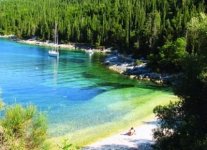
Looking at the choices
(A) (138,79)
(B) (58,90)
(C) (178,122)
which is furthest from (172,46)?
(C) (178,122)

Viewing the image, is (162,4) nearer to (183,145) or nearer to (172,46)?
(172,46)

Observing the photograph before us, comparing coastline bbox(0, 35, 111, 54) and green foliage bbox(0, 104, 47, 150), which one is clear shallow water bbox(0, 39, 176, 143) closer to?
green foliage bbox(0, 104, 47, 150)

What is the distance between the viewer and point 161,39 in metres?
117

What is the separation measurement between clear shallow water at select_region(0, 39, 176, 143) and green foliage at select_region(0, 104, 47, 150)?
80.7ft

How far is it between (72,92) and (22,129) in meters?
56.0

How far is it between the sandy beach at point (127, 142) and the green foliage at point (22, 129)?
1967 centimetres

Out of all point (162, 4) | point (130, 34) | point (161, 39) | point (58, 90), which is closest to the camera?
point (58, 90)

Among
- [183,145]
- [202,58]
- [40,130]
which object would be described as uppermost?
[202,58]

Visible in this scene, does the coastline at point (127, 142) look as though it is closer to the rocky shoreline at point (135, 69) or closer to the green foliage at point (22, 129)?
the green foliage at point (22, 129)

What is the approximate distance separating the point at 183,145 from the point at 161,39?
89857 millimetres

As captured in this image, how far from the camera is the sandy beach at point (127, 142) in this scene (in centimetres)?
4434

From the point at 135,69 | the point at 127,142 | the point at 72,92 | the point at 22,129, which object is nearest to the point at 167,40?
the point at 135,69

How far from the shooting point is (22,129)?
2361 cm

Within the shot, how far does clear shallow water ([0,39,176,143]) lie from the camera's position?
5797cm
